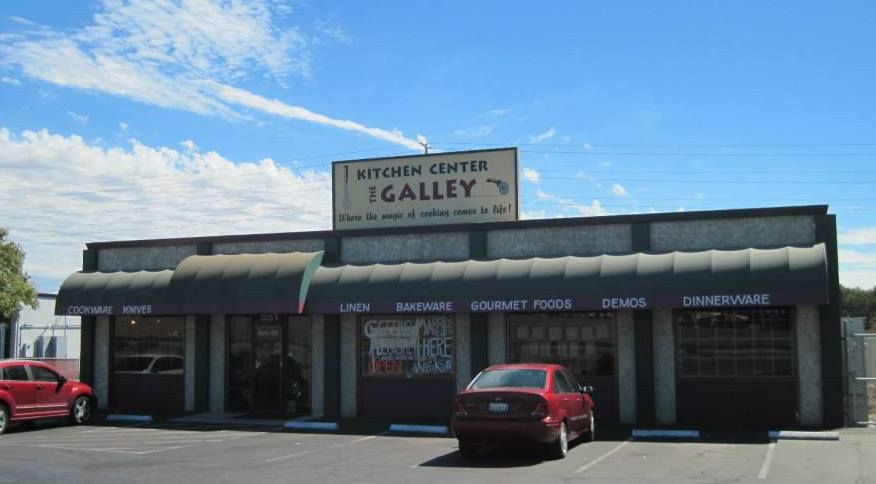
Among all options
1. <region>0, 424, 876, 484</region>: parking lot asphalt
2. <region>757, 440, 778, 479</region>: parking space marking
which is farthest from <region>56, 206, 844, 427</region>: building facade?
<region>757, 440, 778, 479</region>: parking space marking

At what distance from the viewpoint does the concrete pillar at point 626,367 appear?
18859mm

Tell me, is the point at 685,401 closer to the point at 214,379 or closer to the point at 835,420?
the point at 835,420

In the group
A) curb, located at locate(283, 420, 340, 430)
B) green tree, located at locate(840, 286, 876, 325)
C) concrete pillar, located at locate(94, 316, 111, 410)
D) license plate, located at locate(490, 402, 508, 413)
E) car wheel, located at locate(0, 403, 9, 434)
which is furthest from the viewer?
green tree, located at locate(840, 286, 876, 325)

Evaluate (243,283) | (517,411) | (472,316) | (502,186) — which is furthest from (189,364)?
(517,411)

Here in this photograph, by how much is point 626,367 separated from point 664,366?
81cm

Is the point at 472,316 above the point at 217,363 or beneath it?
above

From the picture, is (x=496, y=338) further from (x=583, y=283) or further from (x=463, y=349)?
(x=583, y=283)

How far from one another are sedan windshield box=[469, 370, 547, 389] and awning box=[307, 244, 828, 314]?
4045 millimetres

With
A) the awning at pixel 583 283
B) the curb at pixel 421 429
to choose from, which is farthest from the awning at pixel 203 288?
the curb at pixel 421 429

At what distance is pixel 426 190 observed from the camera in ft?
73.7

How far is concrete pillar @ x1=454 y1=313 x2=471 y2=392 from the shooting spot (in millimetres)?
20188

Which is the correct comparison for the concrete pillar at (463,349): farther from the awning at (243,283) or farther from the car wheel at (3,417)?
the car wheel at (3,417)

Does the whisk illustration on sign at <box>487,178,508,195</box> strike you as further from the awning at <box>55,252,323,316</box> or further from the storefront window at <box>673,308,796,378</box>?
the storefront window at <box>673,308,796,378</box>

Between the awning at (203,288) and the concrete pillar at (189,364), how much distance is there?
117 centimetres
